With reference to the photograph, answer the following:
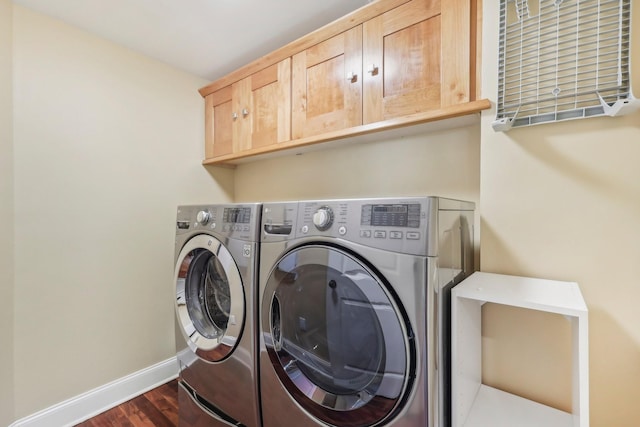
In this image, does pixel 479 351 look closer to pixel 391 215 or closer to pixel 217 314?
pixel 391 215

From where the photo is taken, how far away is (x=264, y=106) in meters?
Answer: 1.82

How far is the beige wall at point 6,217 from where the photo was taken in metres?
1.41

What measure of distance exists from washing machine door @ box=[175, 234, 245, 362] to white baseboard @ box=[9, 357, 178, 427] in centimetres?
80

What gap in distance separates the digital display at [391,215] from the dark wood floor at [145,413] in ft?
5.80

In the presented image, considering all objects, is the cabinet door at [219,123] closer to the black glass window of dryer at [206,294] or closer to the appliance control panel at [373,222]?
the black glass window of dryer at [206,294]

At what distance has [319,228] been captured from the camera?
3.16ft

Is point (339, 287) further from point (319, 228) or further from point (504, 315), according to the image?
point (504, 315)

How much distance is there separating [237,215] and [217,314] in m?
0.63

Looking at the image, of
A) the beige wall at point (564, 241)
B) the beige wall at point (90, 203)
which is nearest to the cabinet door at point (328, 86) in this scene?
the beige wall at point (564, 241)

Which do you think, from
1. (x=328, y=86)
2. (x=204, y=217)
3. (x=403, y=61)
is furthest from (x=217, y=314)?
(x=403, y=61)

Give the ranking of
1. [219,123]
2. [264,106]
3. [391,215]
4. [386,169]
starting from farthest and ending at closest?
[219,123]
[264,106]
[386,169]
[391,215]

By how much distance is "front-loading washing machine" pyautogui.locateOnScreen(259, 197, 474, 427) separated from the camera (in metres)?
0.78

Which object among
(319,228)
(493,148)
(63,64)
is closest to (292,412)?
(319,228)

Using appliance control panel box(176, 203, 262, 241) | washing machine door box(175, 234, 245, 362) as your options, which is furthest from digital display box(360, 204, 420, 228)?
washing machine door box(175, 234, 245, 362)
